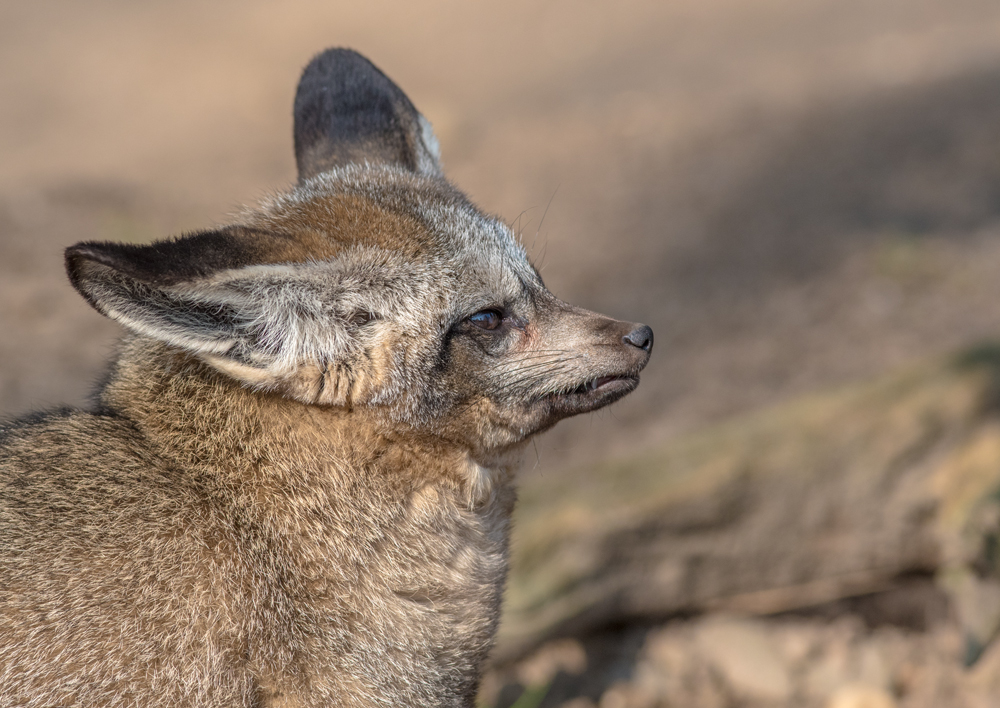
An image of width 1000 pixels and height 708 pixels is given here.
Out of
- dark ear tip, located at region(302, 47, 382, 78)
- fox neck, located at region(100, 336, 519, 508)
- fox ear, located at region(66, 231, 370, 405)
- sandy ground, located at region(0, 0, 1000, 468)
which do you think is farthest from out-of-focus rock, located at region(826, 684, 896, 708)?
dark ear tip, located at region(302, 47, 382, 78)

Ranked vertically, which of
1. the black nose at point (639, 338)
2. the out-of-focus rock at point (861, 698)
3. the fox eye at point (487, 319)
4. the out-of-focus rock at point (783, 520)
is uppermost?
the black nose at point (639, 338)

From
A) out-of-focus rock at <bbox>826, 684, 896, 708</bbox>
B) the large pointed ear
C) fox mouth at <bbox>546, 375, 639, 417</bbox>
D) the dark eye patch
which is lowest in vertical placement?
out-of-focus rock at <bbox>826, 684, 896, 708</bbox>

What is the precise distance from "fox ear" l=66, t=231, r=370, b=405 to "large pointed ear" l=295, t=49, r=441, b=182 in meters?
1.18

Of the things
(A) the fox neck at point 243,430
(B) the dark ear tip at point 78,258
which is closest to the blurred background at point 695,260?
(A) the fox neck at point 243,430

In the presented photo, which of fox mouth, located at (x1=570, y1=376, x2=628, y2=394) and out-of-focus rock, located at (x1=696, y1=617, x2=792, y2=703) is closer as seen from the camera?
fox mouth, located at (x1=570, y1=376, x2=628, y2=394)

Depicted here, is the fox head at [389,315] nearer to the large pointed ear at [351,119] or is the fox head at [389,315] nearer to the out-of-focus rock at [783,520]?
the large pointed ear at [351,119]

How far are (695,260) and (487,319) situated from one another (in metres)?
5.64

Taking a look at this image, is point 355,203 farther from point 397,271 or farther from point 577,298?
point 577,298

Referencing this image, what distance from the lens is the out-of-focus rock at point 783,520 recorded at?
199 inches

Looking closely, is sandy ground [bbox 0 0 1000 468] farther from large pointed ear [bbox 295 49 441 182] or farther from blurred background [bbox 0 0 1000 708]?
A: large pointed ear [bbox 295 49 441 182]

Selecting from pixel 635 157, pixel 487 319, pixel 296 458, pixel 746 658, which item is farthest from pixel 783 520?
pixel 635 157

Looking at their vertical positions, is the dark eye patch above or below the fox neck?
above

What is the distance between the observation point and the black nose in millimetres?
3451

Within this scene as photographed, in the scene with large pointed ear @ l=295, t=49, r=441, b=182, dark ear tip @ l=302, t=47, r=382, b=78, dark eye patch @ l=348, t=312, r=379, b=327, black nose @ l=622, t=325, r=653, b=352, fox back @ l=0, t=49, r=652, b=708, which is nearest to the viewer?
fox back @ l=0, t=49, r=652, b=708
